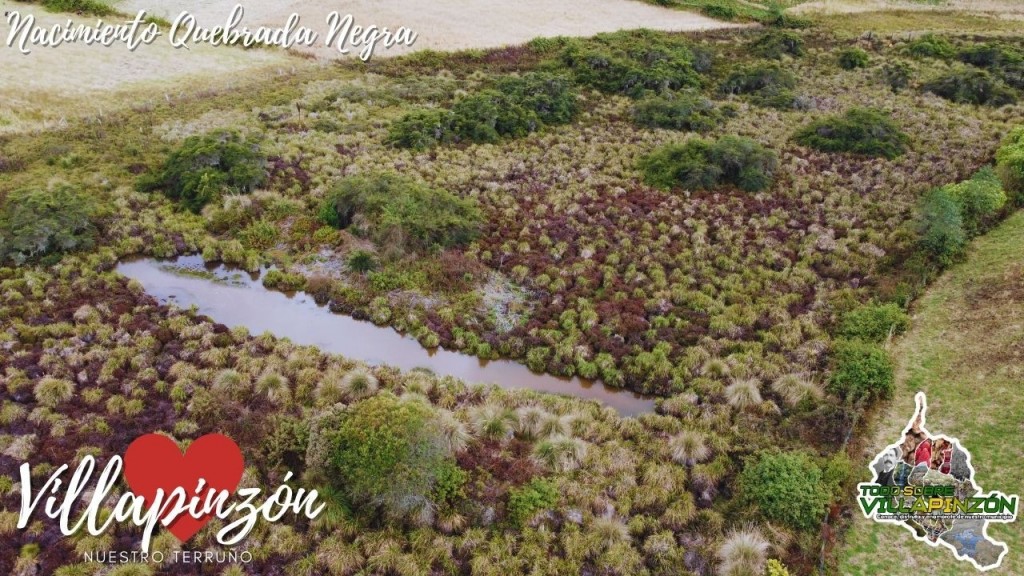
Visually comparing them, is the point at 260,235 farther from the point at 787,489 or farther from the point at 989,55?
the point at 989,55

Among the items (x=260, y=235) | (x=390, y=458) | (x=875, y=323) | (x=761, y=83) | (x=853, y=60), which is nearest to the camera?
(x=390, y=458)

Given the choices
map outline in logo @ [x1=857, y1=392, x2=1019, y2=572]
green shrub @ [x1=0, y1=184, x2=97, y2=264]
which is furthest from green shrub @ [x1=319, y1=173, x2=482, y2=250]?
map outline in logo @ [x1=857, y1=392, x2=1019, y2=572]

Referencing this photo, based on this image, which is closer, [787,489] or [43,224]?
[787,489]

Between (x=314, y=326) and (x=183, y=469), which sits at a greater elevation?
(x=183, y=469)

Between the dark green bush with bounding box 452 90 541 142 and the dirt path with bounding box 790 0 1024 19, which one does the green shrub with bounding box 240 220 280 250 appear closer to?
the dark green bush with bounding box 452 90 541 142

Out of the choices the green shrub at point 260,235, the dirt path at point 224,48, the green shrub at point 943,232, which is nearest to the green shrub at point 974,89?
the green shrub at point 943,232

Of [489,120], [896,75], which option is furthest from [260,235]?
[896,75]

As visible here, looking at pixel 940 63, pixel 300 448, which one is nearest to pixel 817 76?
pixel 940 63
